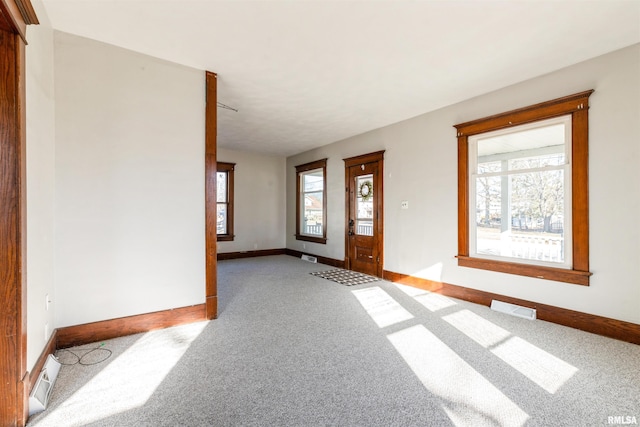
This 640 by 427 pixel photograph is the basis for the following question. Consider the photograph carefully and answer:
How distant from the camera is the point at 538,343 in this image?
2.65 m

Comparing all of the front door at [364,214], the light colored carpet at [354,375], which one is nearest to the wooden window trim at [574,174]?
the light colored carpet at [354,375]

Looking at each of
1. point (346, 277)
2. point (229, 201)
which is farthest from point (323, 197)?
point (229, 201)

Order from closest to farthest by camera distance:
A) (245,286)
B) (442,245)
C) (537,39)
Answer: (537,39)
(442,245)
(245,286)

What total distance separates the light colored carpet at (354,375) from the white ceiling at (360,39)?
8.83 ft

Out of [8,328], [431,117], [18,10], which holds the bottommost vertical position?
[8,328]

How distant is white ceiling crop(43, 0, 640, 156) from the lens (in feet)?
7.26

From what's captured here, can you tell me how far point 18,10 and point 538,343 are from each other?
14.5ft

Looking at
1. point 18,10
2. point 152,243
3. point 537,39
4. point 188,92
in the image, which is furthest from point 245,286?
point 537,39

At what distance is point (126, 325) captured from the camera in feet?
9.02

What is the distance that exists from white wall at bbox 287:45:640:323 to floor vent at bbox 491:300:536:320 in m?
0.13

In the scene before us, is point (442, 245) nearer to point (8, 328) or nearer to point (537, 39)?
point (537, 39)

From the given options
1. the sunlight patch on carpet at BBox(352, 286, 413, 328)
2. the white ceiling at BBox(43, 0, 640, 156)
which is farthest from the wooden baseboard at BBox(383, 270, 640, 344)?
the white ceiling at BBox(43, 0, 640, 156)

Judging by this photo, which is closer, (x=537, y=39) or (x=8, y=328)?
(x=8, y=328)

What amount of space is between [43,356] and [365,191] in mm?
4768
